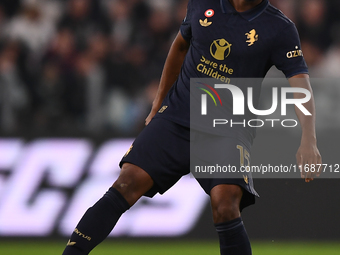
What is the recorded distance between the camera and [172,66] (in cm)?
399

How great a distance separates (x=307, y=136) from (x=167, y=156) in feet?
2.69

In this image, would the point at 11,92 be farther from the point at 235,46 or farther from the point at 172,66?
the point at 235,46

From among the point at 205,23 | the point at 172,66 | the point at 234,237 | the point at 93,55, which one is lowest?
the point at 93,55

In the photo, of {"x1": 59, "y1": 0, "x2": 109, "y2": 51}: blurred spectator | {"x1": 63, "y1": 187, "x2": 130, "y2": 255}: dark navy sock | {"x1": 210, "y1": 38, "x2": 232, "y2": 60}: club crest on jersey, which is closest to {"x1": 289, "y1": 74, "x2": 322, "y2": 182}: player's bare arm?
{"x1": 210, "y1": 38, "x2": 232, "y2": 60}: club crest on jersey

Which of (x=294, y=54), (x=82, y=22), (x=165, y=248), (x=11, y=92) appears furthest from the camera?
(x=82, y=22)

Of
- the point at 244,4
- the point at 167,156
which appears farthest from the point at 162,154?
the point at 244,4

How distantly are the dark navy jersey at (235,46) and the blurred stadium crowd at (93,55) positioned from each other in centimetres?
282

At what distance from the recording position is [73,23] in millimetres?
7941

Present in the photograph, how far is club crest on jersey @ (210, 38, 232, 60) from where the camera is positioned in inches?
140

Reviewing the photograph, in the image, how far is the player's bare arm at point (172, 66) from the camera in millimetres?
3939

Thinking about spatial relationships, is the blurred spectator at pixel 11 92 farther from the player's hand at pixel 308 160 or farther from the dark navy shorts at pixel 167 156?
the player's hand at pixel 308 160

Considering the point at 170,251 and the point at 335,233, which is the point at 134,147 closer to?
the point at 170,251

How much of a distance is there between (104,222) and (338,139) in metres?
3.61

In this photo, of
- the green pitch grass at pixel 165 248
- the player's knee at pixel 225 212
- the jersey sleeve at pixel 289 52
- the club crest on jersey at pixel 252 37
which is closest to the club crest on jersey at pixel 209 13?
the club crest on jersey at pixel 252 37
